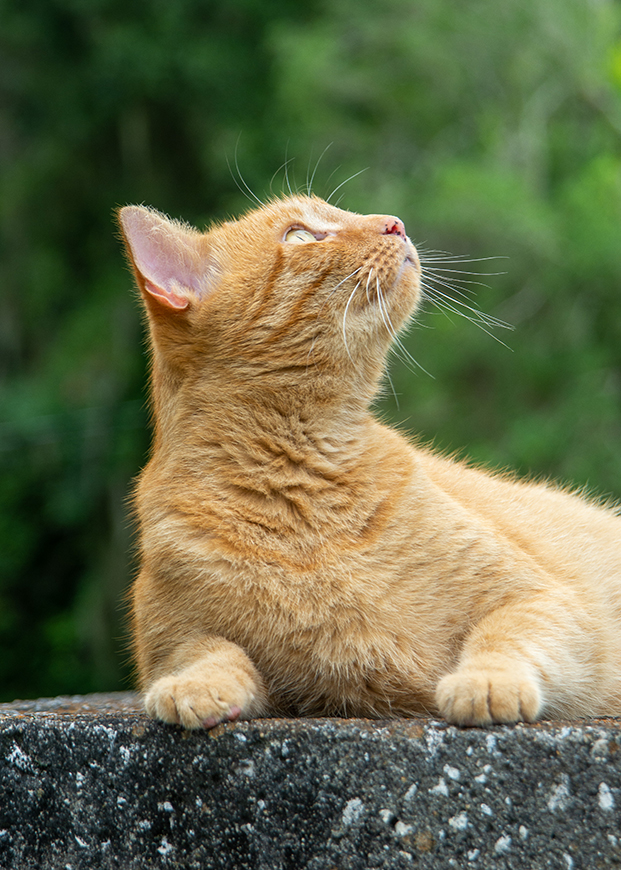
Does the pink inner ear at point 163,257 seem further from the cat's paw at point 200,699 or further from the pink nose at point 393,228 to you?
the cat's paw at point 200,699

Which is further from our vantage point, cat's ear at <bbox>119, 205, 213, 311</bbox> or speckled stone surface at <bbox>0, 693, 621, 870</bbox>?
cat's ear at <bbox>119, 205, 213, 311</bbox>

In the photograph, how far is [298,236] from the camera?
284 centimetres

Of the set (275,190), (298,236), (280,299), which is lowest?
(275,190)

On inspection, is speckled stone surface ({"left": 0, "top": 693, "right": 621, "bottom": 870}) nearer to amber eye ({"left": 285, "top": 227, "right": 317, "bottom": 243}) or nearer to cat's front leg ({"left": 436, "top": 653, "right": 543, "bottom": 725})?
cat's front leg ({"left": 436, "top": 653, "right": 543, "bottom": 725})

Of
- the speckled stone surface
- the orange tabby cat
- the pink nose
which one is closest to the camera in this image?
the speckled stone surface

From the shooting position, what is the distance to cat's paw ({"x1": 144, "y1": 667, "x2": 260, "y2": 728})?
194cm

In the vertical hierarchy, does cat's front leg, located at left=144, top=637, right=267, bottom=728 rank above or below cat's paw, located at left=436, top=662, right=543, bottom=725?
below

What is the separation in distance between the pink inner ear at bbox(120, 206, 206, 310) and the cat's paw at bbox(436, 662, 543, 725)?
136 centimetres

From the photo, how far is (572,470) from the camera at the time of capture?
19.7 ft

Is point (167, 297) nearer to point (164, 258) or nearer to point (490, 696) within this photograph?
point (164, 258)

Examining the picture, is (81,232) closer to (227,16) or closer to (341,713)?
(227,16)

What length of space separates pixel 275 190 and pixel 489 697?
657cm

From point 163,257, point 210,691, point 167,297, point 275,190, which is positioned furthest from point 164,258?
point 275,190

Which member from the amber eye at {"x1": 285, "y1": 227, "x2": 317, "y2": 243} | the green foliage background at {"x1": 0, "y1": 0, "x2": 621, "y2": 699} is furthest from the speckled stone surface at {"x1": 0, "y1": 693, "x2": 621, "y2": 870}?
the green foliage background at {"x1": 0, "y1": 0, "x2": 621, "y2": 699}
